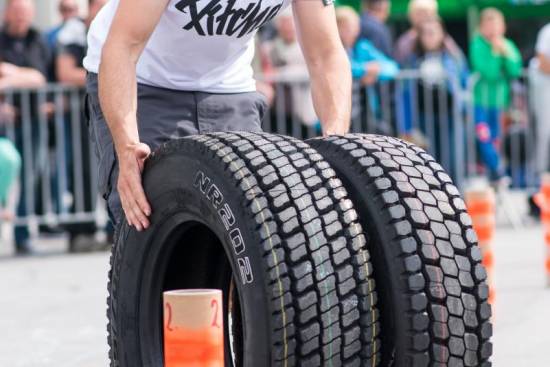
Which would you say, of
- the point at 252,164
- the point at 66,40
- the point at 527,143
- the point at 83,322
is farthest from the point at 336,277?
the point at 527,143

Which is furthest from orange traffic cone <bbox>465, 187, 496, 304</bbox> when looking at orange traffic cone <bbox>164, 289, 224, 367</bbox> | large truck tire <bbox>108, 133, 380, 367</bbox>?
orange traffic cone <bbox>164, 289, 224, 367</bbox>

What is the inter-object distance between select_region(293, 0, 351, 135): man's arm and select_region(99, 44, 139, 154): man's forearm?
77 cm

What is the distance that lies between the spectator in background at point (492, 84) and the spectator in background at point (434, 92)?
41 cm

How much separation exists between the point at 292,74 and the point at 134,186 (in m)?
7.45

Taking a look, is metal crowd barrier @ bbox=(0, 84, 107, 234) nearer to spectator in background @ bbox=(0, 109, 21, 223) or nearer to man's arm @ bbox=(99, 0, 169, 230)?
spectator in background @ bbox=(0, 109, 21, 223)

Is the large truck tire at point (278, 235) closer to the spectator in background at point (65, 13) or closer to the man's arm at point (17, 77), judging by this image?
the man's arm at point (17, 77)

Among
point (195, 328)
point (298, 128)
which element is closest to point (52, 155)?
point (298, 128)

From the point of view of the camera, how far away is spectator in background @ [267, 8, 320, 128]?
11719mm

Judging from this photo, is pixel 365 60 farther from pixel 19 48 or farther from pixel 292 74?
pixel 19 48

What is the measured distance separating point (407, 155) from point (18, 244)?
7.75 metres

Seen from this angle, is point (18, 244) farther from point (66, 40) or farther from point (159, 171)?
point (159, 171)

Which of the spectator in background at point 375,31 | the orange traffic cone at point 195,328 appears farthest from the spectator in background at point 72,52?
the orange traffic cone at point 195,328

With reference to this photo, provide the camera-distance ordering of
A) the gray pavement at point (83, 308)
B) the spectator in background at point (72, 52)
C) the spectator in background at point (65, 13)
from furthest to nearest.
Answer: the spectator in background at point (65, 13) → the spectator in background at point (72, 52) → the gray pavement at point (83, 308)

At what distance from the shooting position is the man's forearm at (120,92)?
4465 millimetres
